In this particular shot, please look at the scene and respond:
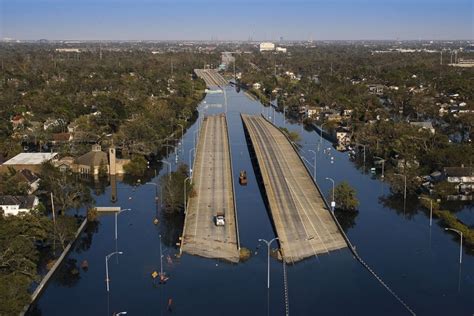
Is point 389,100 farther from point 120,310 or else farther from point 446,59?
point 446,59

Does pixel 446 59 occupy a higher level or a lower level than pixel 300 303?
higher

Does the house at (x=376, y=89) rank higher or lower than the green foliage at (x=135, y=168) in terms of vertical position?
higher

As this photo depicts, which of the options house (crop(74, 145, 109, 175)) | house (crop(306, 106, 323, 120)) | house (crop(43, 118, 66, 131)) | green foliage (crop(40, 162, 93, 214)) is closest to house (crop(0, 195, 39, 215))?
green foliage (crop(40, 162, 93, 214))

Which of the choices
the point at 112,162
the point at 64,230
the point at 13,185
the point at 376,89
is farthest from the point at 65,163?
the point at 376,89

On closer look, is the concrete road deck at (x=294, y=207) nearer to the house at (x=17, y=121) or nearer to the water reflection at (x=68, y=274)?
the water reflection at (x=68, y=274)

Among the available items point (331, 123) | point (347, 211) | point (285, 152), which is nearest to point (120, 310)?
point (347, 211)

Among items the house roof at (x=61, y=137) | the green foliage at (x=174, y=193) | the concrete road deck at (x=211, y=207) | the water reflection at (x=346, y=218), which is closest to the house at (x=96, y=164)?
the concrete road deck at (x=211, y=207)

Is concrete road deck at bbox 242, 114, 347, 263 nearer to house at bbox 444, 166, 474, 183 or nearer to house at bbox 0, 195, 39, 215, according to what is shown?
house at bbox 444, 166, 474, 183
